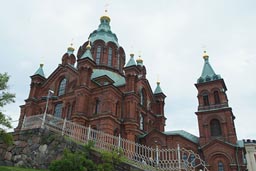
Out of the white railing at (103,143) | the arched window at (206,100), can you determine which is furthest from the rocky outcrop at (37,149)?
the arched window at (206,100)

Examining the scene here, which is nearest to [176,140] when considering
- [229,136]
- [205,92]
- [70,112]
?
[229,136]

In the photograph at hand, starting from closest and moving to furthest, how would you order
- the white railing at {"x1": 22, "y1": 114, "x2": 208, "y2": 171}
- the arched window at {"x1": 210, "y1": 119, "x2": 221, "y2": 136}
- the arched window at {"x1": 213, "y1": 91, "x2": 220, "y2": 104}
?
the white railing at {"x1": 22, "y1": 114, "x2": 208, "y2": 171}
the arched window at {"x1": 210, "y1": 119, "x2": 221, "y2": 136}
the arched window at {"x1": 213, "y1": 91, "x2": 220, "y2": 104}

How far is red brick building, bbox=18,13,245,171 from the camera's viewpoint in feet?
82.8

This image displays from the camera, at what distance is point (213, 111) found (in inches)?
1142

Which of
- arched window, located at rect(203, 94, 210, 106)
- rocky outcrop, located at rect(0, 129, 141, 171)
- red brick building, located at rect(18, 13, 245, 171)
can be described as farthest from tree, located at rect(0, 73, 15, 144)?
arched window, located at rect(203, 94, 210, 106)

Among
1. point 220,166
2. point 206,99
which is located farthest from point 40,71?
point 220,166

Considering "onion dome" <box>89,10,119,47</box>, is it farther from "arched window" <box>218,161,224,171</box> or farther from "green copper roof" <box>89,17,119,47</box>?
"arched window" <box>218,161,224,171</box>

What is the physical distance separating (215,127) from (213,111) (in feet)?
6.13

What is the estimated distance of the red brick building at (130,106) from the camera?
993 inches

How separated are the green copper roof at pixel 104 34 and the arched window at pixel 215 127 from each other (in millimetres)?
18095

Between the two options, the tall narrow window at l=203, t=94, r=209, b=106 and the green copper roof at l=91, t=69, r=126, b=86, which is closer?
the tall narrow window at l=203, t=94, r=209, b=106

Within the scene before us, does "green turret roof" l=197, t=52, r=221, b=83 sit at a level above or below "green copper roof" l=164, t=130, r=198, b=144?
above

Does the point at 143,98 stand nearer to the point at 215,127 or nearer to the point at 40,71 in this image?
the point at 215,127

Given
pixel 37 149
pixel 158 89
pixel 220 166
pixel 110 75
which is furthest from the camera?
pixel 158 89
